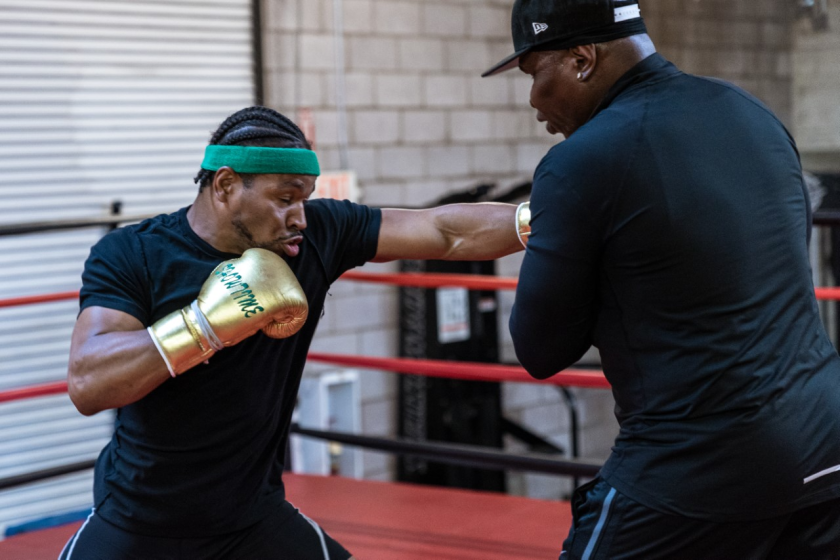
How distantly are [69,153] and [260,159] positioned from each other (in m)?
2.89

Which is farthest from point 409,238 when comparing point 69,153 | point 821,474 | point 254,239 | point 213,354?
point 69,153

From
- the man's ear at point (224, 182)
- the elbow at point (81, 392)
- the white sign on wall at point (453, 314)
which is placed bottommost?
the white sign on wall at point (453, 314)

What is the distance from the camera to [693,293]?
1387mm

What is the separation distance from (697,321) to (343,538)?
5.92 ft

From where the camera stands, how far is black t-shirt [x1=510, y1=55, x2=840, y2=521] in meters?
1.39

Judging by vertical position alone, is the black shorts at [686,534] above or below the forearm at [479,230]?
below

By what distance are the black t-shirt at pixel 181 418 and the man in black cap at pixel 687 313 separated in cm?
65

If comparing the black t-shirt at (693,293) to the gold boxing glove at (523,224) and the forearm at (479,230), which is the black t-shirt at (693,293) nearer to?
the gold boxing glove at (523,224)

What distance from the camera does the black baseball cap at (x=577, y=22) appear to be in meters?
1.50

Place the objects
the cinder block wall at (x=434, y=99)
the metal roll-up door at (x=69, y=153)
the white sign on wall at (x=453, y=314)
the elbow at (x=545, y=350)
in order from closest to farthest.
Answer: the elbow at (x=545, y=350) → the metal roll-up door at (x=69, y=153) → the cinder block wall at (x=434, y=99) → the white sign on wall at (x=453, y=314)

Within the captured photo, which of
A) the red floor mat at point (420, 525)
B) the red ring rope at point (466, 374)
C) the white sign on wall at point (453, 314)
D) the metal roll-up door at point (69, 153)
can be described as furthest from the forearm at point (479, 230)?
the white sign on wall at point (453, 314)

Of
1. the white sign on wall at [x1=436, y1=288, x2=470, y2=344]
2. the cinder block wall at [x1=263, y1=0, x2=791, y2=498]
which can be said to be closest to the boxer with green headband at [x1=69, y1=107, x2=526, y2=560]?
the cinder block wall at [x1=263, y1=0, x2=791, y2=498]

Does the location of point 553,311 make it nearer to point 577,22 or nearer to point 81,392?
point 577,22

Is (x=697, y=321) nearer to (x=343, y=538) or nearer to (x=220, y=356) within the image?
(x=220, y=356)
